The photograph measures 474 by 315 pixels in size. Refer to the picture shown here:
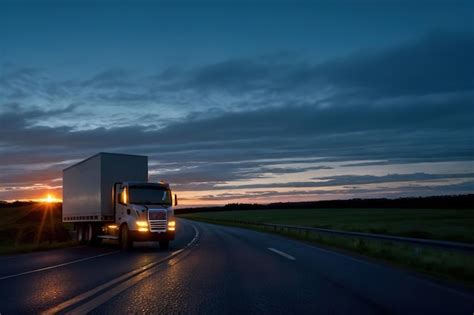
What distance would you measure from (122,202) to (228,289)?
13540 mm

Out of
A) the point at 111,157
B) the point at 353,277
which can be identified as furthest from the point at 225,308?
the point at 111,157

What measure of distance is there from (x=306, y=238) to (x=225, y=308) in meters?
20.5

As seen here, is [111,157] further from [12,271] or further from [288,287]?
[288,287]

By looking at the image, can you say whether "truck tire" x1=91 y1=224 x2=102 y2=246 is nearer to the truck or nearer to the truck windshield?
the truck

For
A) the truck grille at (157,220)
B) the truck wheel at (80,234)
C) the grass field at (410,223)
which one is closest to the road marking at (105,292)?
the truck grille at (157,220)

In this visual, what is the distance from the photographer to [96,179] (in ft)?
76.0

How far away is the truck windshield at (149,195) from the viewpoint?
21719mm

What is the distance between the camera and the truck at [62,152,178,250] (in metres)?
21.3

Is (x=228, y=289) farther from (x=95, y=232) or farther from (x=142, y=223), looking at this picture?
(x=95, y=232)

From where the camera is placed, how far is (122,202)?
2189 centimetres

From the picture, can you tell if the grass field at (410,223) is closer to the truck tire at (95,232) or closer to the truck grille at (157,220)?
the truck grille at (157,220)

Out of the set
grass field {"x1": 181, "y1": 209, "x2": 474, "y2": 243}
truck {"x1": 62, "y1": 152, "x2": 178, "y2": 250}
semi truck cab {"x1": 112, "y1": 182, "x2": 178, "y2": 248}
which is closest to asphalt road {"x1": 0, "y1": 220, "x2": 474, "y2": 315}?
semi truck cab {"x1": 112, "y1": 182, "x2": 178, "y2": 248}

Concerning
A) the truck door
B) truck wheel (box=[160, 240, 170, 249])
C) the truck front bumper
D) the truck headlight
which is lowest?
truck wheel (box=[160, 240, 170, 249])

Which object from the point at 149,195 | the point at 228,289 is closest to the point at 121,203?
the point at 149,195
